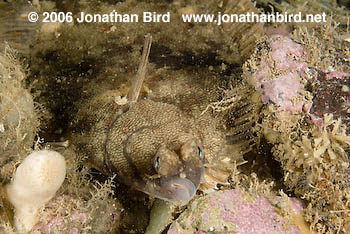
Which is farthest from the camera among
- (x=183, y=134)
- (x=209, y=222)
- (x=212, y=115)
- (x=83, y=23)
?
(x=83, y=23)

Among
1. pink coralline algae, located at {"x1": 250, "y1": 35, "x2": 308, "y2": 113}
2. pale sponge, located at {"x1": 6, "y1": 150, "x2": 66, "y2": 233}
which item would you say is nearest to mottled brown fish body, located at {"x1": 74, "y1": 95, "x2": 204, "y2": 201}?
pale sponge, located at {"x1": 6, "y1": 150, "x2": 66, "y2": 233}

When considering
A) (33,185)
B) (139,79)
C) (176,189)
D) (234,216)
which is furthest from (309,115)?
(33,185)

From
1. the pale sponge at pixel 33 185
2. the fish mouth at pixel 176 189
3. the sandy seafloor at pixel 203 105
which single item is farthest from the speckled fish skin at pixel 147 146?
the pale sponge at pixel 33 185

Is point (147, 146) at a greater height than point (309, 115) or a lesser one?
lesser

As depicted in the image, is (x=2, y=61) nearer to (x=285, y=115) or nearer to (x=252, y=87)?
(x=252, y=87)

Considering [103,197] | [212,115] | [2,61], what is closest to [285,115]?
[212,115]

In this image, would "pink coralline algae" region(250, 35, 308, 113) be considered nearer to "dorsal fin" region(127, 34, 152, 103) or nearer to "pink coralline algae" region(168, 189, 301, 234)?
"pink coralline algae" region(168, 189, 301, 234)

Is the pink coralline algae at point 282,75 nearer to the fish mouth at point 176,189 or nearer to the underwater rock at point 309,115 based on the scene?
the underwater rock at point 309,115

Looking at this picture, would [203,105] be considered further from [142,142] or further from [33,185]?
[33,185]
